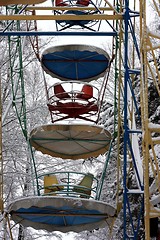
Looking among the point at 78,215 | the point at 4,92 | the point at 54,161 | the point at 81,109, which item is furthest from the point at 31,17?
the point at 54,161

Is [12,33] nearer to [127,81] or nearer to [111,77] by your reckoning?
[127,81]

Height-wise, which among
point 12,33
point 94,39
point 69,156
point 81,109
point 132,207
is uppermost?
point 94,39

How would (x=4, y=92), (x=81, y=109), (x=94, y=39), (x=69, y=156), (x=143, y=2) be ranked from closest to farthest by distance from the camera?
(x=143, y=2), (x=81, y=109), (x=69, y=156), (x=4, y=92), (x=94, y=39)

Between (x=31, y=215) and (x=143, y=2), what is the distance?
18.2 ft

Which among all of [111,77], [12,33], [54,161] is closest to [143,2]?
[12,33]

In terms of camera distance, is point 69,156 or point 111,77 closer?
point 69,156

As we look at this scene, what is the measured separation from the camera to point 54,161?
19625mm

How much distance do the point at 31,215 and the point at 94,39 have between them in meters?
15.4

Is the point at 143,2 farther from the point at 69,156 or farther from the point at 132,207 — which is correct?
the point at 132,207

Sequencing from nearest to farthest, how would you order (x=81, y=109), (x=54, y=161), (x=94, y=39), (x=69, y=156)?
(x=81, y=109) → (x=69, y=156) → (x=54, y=161) → (x=94, y=39)

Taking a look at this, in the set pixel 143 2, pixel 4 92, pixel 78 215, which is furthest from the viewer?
pixel 4 92

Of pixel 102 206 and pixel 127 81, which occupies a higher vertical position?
pixel 127 81

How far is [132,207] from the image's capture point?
17.2 meters

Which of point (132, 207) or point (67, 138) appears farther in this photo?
point (132, 207)
